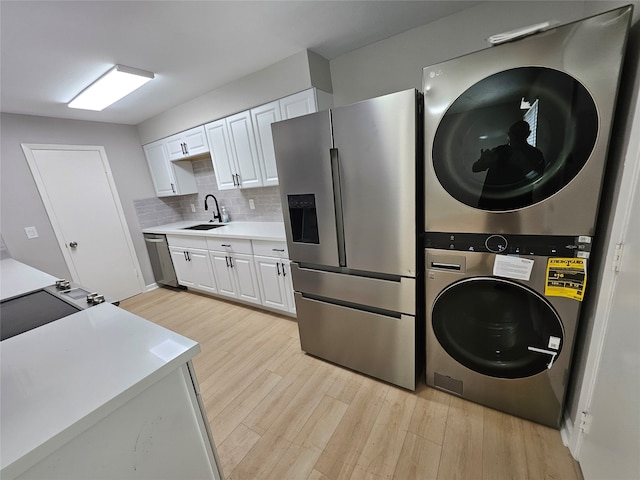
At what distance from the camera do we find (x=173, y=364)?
71 centimetres

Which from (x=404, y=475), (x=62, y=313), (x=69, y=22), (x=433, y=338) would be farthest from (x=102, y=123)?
(x=404, y=475)

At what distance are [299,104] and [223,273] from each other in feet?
6.46

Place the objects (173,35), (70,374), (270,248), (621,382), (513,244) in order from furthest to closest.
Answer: (270,248), (173,35), (513,244), (621,382), (70,374)

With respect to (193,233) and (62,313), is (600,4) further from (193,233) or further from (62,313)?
(193,233)

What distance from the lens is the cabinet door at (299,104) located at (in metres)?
2.15

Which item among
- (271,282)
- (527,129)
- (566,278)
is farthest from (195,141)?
(566,278)

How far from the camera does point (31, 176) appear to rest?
2.79m

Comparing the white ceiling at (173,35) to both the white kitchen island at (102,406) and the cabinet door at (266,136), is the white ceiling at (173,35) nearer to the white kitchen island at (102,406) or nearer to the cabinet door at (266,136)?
the cabinet door at (266,136)

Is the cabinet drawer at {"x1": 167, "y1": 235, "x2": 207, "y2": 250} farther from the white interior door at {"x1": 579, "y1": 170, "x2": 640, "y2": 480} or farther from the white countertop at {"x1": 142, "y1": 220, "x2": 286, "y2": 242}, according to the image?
the white interior door at {"x1": 579, "y1": 170, "x2": 640, "y2": 480}

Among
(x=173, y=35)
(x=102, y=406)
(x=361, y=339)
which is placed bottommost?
(x=361, y=339)

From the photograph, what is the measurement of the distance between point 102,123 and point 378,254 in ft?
13.1

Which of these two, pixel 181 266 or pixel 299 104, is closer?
pixel 299 104

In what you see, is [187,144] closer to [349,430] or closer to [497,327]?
[349,430]

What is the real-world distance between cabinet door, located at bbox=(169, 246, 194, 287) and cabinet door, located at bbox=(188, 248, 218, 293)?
101 millimetres
